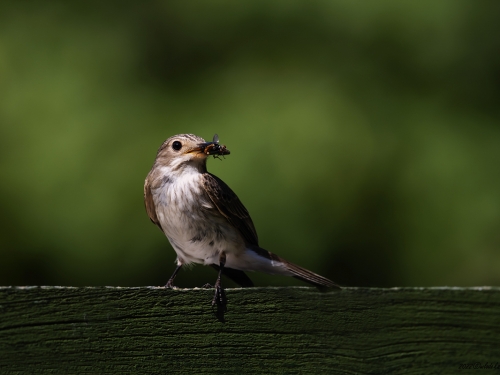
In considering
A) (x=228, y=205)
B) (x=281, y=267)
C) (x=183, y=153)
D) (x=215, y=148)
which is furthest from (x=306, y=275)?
(x=183, y=153)

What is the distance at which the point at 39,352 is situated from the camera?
217 cm

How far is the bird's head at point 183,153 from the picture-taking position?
3854mm

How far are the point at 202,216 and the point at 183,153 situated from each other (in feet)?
1.38

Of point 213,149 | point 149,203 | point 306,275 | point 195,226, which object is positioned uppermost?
point 213,149

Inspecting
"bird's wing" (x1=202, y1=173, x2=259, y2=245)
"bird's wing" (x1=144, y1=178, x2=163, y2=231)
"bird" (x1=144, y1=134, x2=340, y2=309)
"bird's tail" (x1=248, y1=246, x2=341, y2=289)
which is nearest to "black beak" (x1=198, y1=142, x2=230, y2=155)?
"bird" (x1=144, y1=134, x2=340, y2=309)

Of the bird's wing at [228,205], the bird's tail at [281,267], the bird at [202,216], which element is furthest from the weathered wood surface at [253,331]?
the bird's wing at [228,205]

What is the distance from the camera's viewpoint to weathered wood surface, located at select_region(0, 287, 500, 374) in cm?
215

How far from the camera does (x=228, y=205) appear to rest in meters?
3.76

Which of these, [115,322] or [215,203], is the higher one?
[215,203]

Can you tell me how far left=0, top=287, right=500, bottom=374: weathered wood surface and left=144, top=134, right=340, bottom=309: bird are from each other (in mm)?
1258

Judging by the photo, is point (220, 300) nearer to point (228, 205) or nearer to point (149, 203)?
point (228, 205)

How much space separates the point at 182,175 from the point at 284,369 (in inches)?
71.2

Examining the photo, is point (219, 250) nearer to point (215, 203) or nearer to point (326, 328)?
point (215, 203)

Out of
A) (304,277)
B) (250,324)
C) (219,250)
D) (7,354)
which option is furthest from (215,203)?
(7,354)
